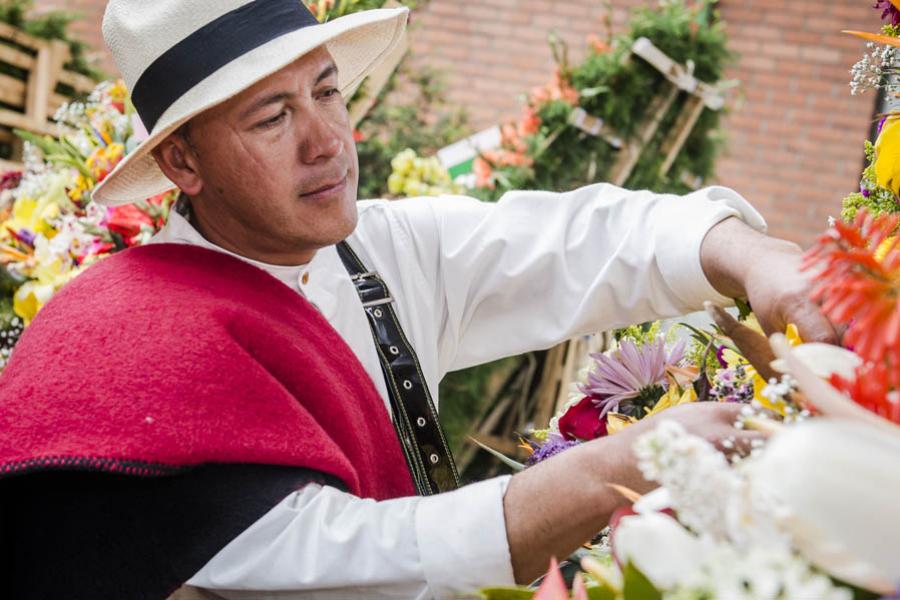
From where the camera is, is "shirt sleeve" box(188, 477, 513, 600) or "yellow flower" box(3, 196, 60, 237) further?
"yellow flower" box(3, 196, 60, 237)

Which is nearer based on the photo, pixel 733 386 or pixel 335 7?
pixel 733 386

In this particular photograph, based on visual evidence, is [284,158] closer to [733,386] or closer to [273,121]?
[273,121]

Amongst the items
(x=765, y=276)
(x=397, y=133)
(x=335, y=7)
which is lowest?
(x=397, y=133)

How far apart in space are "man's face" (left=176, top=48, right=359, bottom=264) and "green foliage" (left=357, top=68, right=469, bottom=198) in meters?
2.47

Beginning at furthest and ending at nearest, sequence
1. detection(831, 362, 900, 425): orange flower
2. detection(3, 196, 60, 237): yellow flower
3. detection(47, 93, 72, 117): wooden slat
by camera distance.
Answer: detection(47, 93, 72, 117): wooden slat → detection(3, 196, 60, 237): yellow flower → detection(831, 362, 900, 425): orange flower

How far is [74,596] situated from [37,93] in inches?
144

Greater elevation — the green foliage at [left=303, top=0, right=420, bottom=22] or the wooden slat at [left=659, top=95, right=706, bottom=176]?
the green foliage at [left=303, top=0, right=420, bottom=22]

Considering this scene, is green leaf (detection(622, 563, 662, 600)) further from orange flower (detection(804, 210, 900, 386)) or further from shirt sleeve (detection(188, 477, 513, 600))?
shirt sleeve (detection(188, 477, 513, 600))

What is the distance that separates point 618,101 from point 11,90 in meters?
2.61

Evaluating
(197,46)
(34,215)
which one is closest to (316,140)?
(197,46)

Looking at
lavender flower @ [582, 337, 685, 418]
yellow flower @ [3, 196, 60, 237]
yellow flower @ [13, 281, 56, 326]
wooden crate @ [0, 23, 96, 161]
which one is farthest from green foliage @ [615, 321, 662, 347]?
wooden crate @ [0, 23, 96, 161]

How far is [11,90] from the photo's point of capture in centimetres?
435

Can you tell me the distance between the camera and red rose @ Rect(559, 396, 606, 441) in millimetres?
1220

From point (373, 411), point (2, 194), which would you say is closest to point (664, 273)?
point (373, 411)
